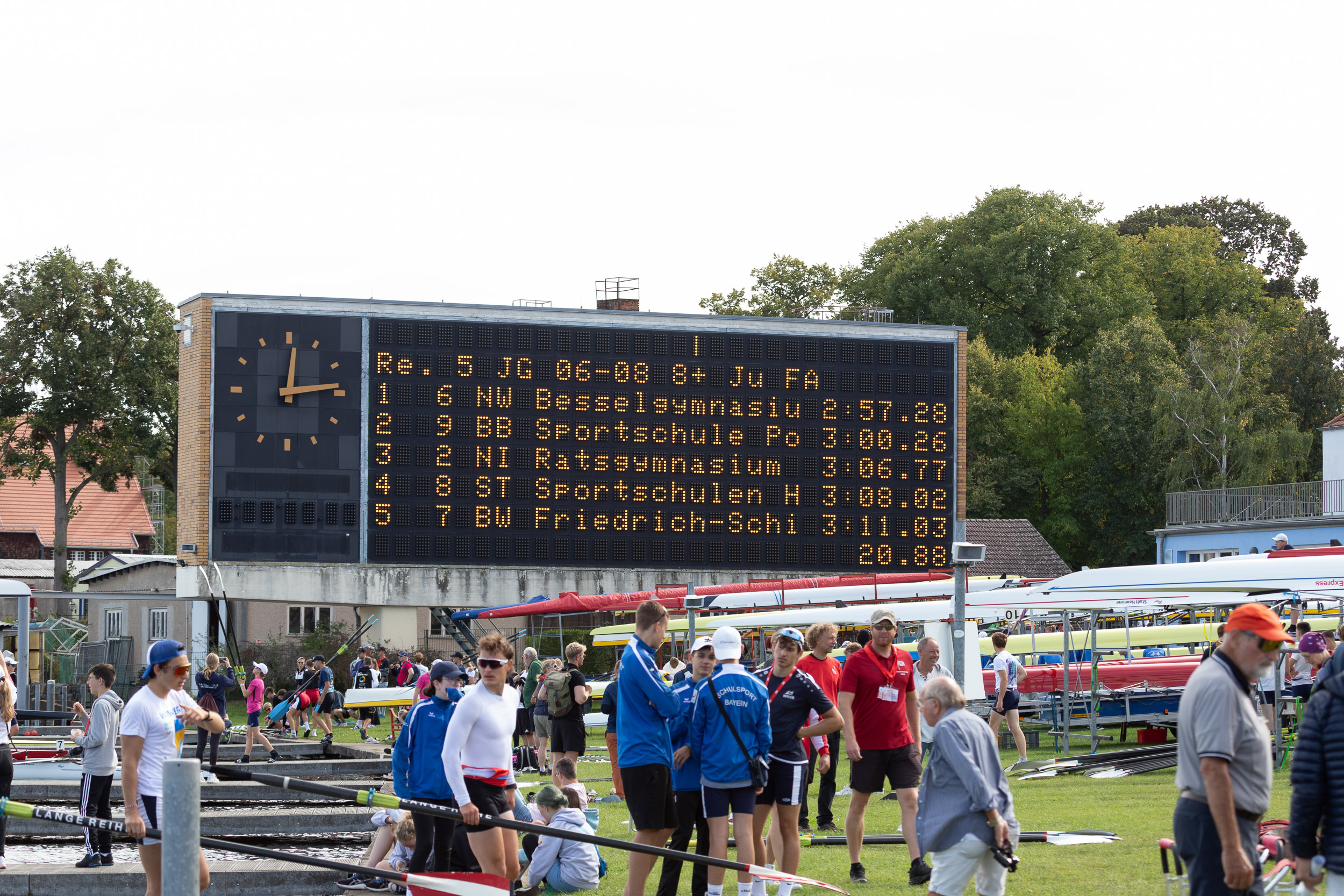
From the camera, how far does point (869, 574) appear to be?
119 ft

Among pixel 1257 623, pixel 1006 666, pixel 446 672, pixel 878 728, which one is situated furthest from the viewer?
pixel 1006 666

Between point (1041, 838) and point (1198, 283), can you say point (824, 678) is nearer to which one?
point (1041, 838)

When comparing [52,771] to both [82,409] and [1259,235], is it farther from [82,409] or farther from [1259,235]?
[1259,235]

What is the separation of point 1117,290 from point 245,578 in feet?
129

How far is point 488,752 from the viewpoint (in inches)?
364

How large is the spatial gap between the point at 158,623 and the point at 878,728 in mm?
40719

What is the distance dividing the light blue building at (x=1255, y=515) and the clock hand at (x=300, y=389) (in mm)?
25050

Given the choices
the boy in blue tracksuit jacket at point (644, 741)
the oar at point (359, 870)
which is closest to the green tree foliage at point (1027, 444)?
the boy in blue tracksuit jacket at point (644, 741)

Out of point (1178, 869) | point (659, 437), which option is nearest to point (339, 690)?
point (659, 437)

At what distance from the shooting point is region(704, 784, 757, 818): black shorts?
30.0ft

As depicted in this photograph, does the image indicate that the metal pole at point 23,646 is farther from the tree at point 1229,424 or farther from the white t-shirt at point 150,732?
the tree at point 1229,424

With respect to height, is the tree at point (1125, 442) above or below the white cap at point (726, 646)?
above

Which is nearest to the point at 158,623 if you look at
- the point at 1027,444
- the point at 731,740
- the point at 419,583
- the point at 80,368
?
the point at 80,368

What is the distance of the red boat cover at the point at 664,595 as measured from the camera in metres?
33.6
